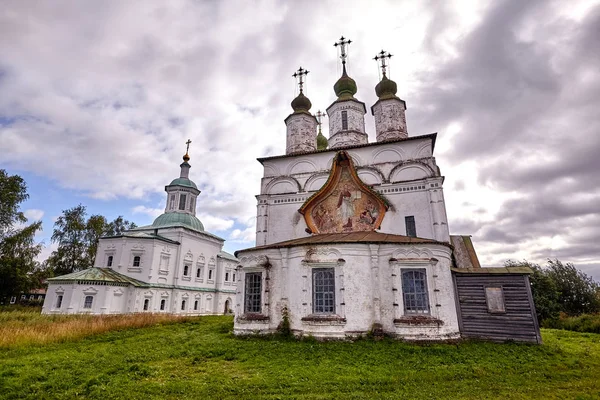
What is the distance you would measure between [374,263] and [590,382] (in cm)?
619

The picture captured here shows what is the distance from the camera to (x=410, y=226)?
1630cm

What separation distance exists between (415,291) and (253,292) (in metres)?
5.93

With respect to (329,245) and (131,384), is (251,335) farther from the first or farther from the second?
(131,384)

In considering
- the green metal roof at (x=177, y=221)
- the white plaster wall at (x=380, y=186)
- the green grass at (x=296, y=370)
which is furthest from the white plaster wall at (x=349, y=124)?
the green metal roof at (x=177, y=221)

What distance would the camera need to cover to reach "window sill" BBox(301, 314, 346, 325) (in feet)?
36.7

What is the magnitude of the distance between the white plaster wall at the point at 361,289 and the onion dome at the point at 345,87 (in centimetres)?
1383

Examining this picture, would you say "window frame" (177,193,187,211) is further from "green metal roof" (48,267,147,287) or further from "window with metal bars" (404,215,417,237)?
"window with metal bars" (404,215,417,237)

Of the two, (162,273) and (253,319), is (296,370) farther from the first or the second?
(162,273)

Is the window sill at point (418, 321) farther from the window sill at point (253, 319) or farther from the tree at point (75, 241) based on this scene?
the tree at point (75, 241)

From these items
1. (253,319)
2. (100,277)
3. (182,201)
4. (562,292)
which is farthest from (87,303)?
(562,292)

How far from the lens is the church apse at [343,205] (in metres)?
15.8

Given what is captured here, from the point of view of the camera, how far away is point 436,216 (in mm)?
15844

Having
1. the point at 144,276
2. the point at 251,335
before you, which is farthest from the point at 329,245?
the point at 144,276

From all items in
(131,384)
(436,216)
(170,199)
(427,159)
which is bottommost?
(131,384)
